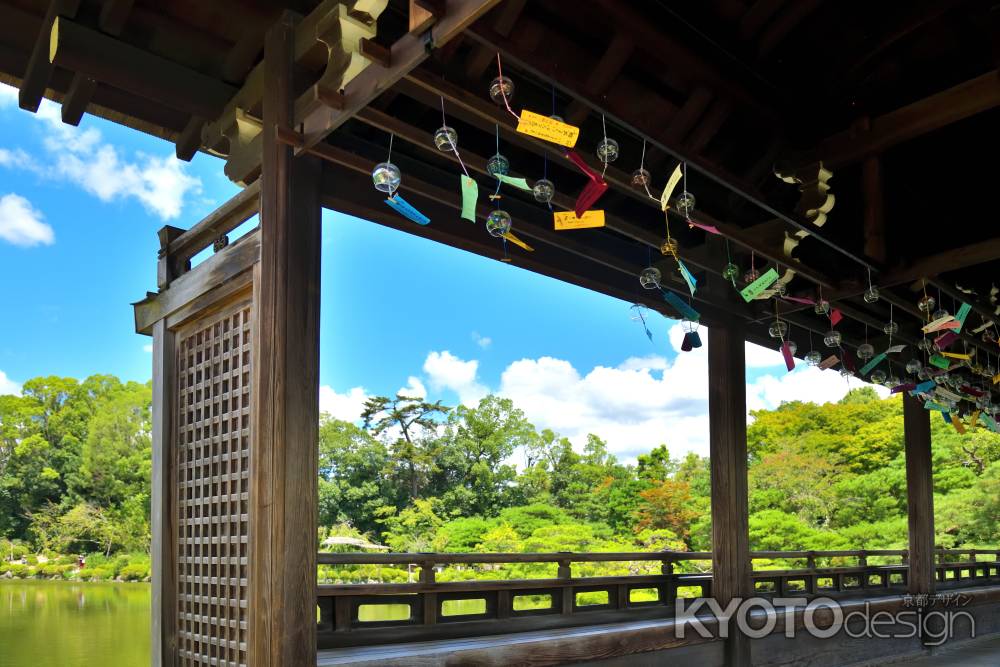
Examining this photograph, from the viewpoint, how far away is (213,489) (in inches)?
119

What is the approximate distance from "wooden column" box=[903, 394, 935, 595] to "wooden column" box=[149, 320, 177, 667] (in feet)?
18.2

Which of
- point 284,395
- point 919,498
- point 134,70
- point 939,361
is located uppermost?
point 134,70

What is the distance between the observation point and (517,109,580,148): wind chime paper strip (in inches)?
82.0

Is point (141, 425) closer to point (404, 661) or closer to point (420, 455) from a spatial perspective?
point (420, 455)

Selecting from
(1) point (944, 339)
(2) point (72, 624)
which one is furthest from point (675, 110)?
(2) point (72, 624)

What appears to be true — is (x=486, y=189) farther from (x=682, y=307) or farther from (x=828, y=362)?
(x=828, y=362)

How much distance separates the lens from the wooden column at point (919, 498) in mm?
6383

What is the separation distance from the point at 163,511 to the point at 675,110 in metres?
2.81

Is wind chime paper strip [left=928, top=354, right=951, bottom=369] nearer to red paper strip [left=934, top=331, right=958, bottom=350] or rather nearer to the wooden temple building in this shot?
the wooden temple building

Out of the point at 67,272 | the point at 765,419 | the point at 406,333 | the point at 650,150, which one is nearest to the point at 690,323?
the point at 650,150

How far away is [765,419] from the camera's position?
20.9 meters

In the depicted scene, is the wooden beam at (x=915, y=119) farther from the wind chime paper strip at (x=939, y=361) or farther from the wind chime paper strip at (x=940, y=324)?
the wind chime paper strip at (x=939, y=361)

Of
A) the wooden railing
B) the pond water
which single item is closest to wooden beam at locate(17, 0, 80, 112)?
the wooden railing

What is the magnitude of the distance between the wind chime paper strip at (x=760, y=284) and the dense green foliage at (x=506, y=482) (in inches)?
600
